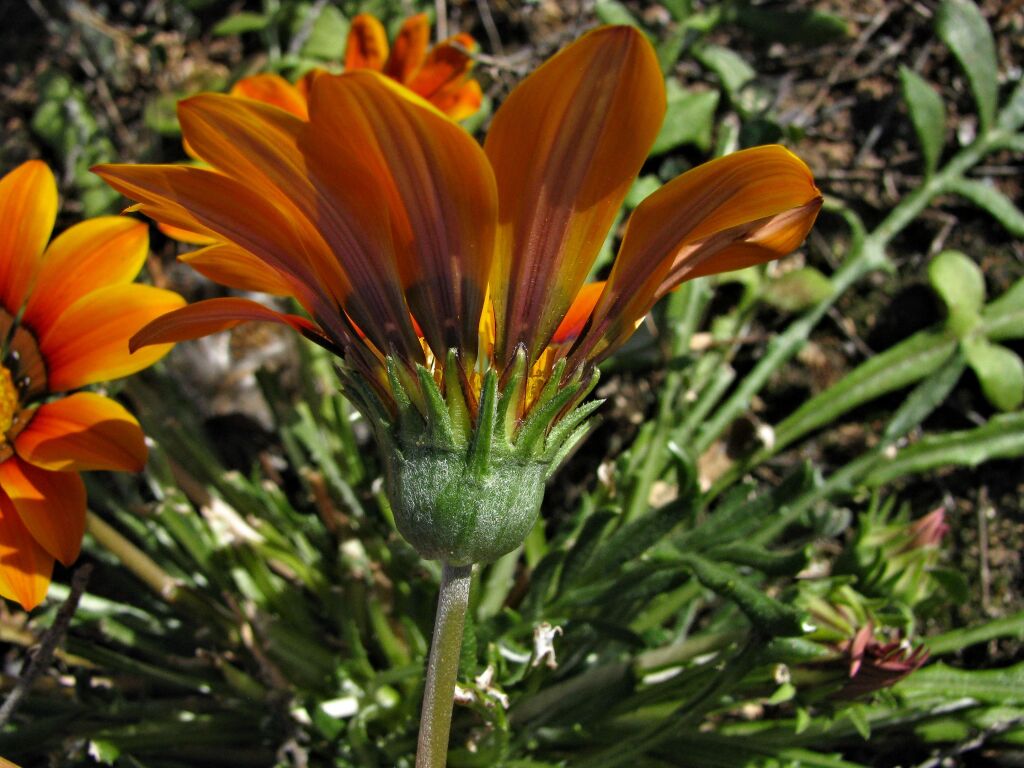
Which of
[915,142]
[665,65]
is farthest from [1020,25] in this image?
[665,65]

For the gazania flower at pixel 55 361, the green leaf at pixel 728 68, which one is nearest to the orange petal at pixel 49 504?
the gazania flower at pixel 55 361

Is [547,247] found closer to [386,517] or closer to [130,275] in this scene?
[130,275]

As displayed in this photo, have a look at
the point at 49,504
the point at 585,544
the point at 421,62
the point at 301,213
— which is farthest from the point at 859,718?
the point at 421,62

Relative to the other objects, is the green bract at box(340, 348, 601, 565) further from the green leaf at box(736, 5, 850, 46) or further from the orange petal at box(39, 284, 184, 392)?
the green leaf at box(736, 5, 850, 46)

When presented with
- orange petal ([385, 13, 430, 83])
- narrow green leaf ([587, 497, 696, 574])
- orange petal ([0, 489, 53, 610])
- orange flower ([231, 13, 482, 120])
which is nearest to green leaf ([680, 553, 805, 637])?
narrow green leaf ([587, 497, 696, 574])

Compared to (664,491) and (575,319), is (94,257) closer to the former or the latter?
(575,319)

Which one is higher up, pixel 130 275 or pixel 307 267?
pixel 130 275
